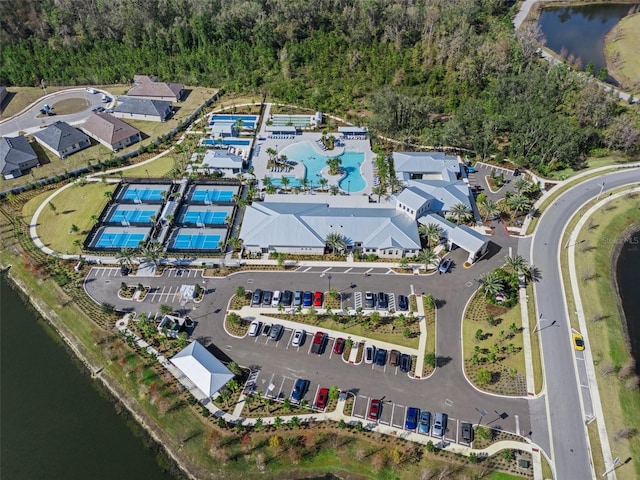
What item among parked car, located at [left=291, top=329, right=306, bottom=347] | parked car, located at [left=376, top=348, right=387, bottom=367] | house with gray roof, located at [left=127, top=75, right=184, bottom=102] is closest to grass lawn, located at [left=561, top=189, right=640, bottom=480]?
parked car, located at [left=376, top=348, right=387, bottom=367]

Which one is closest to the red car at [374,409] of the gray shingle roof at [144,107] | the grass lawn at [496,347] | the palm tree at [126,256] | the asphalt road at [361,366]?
the asphalt road at [361,366]

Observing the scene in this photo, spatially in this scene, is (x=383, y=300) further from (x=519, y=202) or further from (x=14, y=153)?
(x=14, y=153)

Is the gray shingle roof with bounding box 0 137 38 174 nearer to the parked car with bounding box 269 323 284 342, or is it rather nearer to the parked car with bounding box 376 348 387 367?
the parked car with bounding box 269 323 284 342

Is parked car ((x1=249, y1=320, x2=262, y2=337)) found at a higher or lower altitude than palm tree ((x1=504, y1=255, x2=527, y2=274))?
lower

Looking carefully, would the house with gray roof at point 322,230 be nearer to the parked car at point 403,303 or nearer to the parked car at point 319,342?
the parked car at point 403,303

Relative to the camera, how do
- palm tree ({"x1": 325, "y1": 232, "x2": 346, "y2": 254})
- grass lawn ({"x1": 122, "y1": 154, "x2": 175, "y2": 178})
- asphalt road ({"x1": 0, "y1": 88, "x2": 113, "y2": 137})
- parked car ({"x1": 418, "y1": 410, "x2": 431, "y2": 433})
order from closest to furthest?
parked car ({"x1": 418, "y1": 410, "x2": 431, "y2": 433}), palm tree ({"x1": 325, "y1": 232, "x2": 346, "y2": 254}), grass lawn ({"x1": 122, "y1": 154, "x2": 175, "y2": 178}), asphalt road ({"x1": 0, "y1": 88, "x2": 113, "y2": 137})

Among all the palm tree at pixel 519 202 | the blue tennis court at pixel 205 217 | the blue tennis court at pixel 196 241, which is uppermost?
the palm tree at pixel 519 202

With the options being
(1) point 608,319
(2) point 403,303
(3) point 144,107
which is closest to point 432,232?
(2) point 403,303
